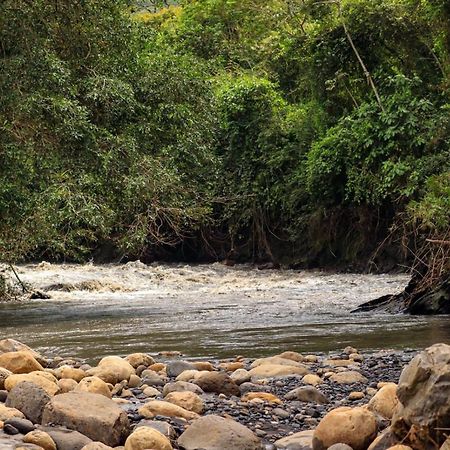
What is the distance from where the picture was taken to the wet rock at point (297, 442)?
4254 mm

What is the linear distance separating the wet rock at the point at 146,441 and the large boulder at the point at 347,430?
71 centimetres

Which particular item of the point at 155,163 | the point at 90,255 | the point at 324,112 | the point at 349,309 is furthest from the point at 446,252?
the point at 90,255

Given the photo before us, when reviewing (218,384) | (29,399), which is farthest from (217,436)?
(218,384)

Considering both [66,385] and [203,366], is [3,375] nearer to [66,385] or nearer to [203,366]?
[66,385]

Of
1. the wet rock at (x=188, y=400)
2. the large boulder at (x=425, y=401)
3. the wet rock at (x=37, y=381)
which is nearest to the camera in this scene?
the large boulder at (x=425, y=401)

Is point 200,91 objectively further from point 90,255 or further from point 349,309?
point 90,255

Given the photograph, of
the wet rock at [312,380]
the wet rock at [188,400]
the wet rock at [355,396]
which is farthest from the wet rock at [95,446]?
the wet rock at [312,380]

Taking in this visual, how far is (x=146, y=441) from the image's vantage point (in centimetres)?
400

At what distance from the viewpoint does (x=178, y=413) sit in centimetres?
475

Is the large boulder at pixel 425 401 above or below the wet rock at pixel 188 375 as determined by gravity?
above

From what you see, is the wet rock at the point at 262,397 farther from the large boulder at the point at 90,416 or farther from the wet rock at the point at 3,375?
the wet rock at the point at 3,375

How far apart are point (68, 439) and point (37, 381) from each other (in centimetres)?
110

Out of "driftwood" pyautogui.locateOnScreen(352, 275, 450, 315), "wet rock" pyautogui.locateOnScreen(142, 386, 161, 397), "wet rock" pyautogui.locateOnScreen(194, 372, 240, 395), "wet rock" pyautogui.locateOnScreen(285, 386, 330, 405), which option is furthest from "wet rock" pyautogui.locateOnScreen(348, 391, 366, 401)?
"driftwood" pyautogui.locateOnScreen(352, 275, 450, 315)

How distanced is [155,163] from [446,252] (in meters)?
4.26
